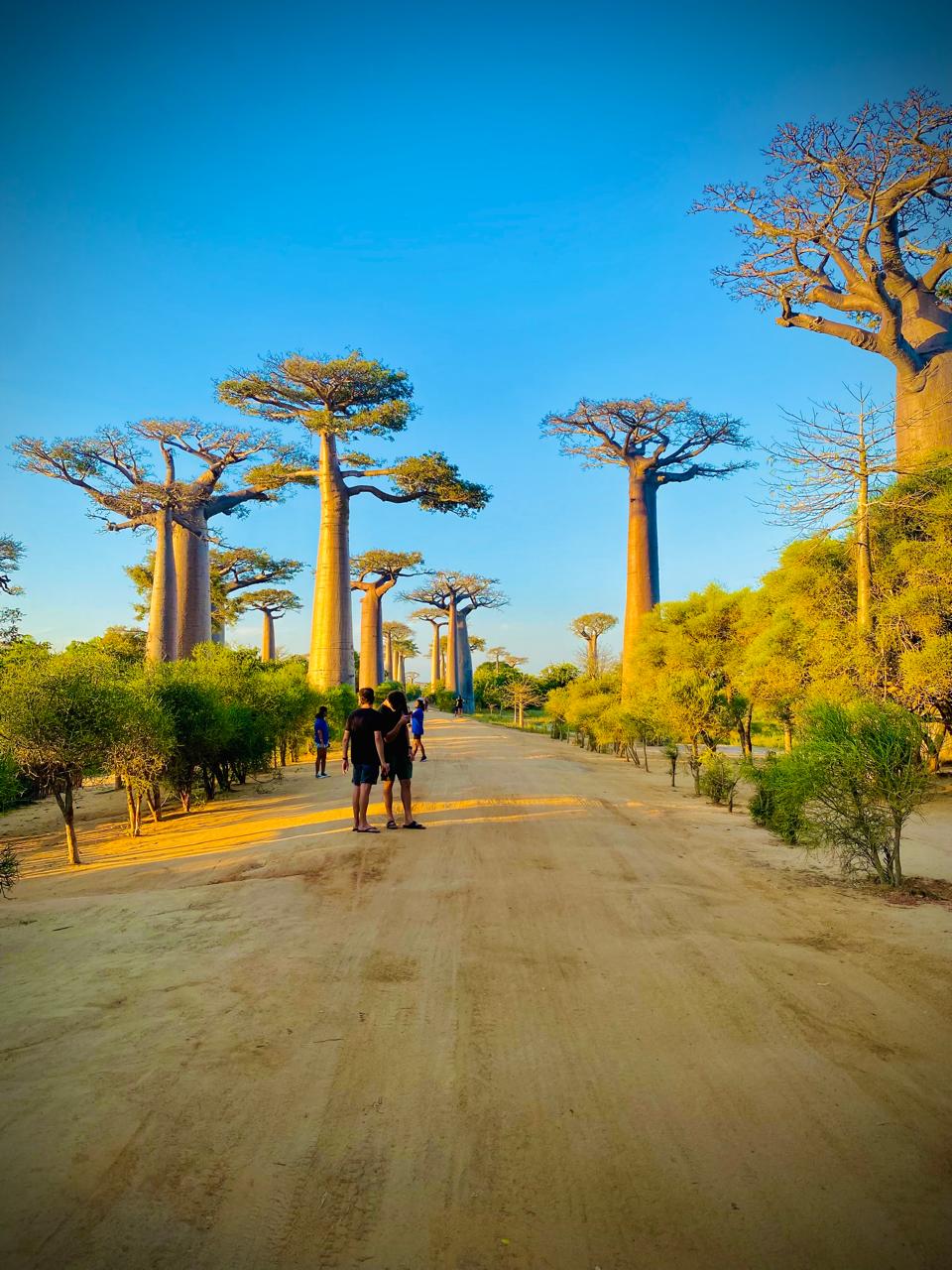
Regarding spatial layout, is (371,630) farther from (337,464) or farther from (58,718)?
(58,718)

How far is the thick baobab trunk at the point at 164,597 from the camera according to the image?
74.8 feet

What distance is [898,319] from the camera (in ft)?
46.7

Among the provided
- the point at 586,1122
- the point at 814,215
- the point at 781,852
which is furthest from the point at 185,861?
the point at 814,215

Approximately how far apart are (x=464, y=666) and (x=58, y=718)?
54.2 meters

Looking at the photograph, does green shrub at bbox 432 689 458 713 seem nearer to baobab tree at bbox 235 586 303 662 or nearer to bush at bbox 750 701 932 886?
baobab tree at bbox 235 586 303 662

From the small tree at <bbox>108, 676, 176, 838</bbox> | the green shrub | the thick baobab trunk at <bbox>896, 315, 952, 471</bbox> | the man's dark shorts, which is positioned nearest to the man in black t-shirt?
the man's dark shorts

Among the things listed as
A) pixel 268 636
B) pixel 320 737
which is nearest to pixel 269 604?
pixel 268 636

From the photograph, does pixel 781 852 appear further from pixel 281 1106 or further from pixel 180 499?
pixel 180 499

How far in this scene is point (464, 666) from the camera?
2451 inches

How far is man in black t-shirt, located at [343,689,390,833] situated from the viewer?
7992 millimetres

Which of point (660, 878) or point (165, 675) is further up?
point (165, 675)

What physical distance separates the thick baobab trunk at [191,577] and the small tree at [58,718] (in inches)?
618

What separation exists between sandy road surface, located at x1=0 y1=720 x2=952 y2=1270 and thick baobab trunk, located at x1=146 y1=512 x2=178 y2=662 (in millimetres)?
18456

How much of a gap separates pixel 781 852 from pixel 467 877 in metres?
3.79
